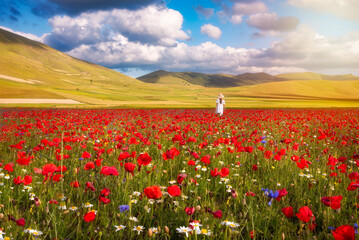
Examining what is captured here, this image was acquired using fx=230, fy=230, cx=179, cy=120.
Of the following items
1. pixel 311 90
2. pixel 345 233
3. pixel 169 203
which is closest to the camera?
pixel 345 233

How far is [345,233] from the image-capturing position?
124 centimetres

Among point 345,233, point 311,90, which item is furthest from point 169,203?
point 311,90

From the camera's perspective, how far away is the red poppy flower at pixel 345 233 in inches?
47.3

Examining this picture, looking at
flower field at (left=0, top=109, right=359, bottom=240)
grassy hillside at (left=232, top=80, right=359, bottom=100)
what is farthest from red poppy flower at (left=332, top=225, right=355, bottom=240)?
grassy hillside at (left=232, top=80, right=359, bottom=100)

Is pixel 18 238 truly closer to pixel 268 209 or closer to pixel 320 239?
pixel 268 209

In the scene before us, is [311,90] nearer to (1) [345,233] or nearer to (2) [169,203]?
(2) [169,203]

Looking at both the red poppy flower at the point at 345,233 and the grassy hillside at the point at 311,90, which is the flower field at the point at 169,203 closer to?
the red poppy flower at the point at 345,233

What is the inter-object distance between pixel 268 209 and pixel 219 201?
40.7 inches

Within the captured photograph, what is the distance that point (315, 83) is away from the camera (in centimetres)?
12231

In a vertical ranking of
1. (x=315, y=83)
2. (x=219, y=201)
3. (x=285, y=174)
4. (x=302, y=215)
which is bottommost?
(x=219, y=201)

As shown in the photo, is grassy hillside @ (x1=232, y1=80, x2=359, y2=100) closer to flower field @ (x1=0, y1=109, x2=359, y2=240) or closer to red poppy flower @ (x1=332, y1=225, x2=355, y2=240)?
flower field @ (x1=0, y1=109, x2=359, y2=240)

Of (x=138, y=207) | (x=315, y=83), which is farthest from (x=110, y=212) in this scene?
(x=315, y=83)

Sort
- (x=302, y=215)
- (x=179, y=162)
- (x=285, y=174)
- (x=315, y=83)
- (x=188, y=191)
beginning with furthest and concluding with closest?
(x=315, y=83)
(x=179, y=162)
(x=285, y=174)
(x=188, y=191)
(x=302, y=215)

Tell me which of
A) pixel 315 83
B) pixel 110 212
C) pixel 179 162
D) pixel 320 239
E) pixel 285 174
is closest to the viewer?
pixel 320 239
